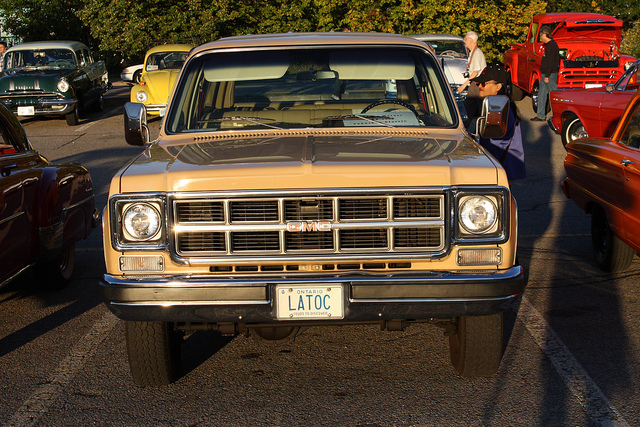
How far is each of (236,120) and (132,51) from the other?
19.3 m

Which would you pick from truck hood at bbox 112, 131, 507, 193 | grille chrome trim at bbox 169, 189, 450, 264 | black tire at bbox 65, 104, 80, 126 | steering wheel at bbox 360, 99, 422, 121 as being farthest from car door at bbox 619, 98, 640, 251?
black tire at bbox 65, 104, 80, 126

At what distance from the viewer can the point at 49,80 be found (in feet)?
52.6

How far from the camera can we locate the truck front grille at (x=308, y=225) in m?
3.70

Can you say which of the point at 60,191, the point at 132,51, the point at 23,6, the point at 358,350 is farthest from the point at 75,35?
the point at 358,350

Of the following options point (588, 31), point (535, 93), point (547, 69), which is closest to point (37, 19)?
point (535, 93)

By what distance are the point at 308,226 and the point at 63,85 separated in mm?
13909

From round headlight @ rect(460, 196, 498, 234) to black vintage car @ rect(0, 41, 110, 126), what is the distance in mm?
13763

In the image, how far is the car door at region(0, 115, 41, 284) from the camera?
496 centimetres

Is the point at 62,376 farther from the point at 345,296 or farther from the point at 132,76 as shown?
the point at 132,76

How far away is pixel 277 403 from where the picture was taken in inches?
157

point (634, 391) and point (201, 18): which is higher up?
point (201, 18)

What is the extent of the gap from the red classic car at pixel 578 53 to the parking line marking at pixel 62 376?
1388 cm

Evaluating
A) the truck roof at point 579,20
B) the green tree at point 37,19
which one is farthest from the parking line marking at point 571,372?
the green tree at point 37,19

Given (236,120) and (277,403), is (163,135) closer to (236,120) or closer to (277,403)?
(236,120)
